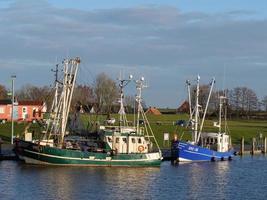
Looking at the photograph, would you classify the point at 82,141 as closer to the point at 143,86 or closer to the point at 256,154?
the point at 143,86

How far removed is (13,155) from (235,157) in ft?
→ 105

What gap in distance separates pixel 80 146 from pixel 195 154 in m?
16.5

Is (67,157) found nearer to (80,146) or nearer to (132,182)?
(80,146)

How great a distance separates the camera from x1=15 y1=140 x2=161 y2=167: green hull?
67938mm

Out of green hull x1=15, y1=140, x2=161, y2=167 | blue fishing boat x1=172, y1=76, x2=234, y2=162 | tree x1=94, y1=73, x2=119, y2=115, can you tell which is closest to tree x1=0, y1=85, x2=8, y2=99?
tree x1=94, y1=73, x2=119, y2=115

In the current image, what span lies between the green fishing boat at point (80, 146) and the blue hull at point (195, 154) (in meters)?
5.06

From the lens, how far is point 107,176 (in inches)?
2440

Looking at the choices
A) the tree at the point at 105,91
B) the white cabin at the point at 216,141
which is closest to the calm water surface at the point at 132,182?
the white cabin at the point at 216,141

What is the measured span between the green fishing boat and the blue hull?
5.06 meters

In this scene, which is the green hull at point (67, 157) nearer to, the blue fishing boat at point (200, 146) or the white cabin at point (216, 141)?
the blue fishing boat at point (200, 146)

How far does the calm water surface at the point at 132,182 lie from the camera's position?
50.4 m

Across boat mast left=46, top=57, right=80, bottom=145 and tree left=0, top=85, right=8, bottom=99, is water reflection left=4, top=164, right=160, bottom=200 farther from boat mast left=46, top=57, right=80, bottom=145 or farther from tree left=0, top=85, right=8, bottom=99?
tree left=0, top=85, right=8, bottom=99

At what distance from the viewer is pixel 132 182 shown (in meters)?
58.2

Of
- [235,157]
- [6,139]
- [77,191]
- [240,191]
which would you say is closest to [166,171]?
[240,191]
